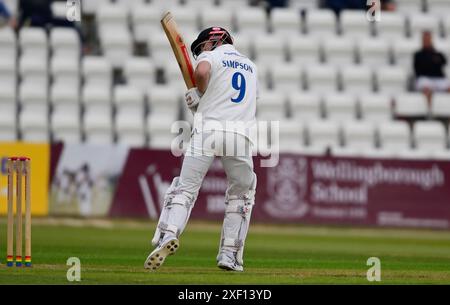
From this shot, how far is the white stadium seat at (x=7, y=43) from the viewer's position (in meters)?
20.8

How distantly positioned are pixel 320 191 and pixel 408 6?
246 inches

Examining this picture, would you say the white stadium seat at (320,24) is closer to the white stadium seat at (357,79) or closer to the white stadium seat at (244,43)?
the white stadium seat at (357,79)

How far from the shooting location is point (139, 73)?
69.3 ft

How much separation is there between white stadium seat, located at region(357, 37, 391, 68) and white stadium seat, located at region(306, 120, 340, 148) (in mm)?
2240

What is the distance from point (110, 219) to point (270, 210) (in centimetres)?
281

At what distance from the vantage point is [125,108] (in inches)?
806

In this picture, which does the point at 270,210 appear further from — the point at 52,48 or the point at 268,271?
the point at 268,271

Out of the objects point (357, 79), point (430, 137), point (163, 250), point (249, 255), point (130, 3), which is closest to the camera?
point (163, 250)

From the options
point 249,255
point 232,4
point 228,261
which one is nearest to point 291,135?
point 232,4

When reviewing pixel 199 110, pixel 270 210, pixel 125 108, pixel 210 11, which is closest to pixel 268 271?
pixel 199 110

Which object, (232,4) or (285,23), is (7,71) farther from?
(285,23)

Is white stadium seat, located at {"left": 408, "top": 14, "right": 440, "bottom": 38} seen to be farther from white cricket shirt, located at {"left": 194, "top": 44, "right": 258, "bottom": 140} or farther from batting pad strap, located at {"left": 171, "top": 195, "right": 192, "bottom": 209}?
batting pad strap, located at {"left": 171, "top": 195, "right": 192, "bottom": 209}

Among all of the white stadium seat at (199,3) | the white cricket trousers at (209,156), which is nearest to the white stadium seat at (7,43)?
the white stadium seat at (199,3)

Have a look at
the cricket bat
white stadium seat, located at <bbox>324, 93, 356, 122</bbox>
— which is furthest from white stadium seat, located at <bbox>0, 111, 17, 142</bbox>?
the cricket bat
